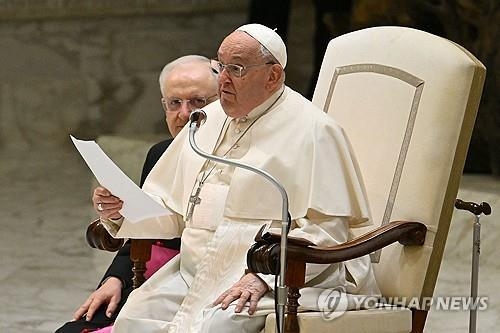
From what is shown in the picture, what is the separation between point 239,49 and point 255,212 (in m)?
0.51

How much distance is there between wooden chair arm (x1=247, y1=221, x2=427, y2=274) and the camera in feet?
10.0

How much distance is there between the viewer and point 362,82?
383cm

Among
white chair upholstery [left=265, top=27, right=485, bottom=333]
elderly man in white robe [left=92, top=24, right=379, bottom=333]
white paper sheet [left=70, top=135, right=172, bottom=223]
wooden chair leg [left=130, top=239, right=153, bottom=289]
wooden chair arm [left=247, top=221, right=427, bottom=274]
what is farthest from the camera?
wooden chair leg [left=130, top=239, right=153, bottom=289]

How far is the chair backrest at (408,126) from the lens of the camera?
11.5 feet

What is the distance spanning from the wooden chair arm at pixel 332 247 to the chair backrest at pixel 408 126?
59 millimetres

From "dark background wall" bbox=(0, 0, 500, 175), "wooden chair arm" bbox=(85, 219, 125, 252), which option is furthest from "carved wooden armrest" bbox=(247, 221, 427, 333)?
"dark background wall" bbox=(0, 0, 500, 175)

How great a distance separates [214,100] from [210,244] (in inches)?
31.6

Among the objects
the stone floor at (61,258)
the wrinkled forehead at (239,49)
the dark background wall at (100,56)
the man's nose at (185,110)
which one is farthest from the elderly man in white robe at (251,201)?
the dark background wall at (100,56)

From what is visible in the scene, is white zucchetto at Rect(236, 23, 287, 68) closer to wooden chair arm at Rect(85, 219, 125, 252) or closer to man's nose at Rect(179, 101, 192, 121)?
man's nose at Rect(179, 101, 192, 121)

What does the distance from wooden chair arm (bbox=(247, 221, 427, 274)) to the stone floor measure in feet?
6.44

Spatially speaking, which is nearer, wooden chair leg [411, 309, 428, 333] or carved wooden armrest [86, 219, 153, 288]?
wooden chair leg [411, 309, 428, 333]

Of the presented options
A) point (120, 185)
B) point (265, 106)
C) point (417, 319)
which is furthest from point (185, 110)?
point (417, 319)

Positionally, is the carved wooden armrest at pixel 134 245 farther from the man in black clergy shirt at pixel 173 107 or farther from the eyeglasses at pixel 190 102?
the eyeglasses at pixel 190 102

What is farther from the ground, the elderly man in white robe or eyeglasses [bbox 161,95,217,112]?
eyeglasses [bbox 161,95,217,112]
